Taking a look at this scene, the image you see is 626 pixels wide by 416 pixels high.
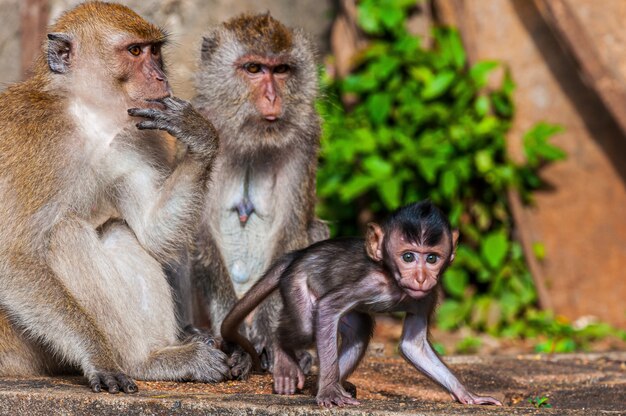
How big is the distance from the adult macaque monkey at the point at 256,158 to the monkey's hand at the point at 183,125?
1083 millimetres

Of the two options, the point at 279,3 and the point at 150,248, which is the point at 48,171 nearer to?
the point at 150,248

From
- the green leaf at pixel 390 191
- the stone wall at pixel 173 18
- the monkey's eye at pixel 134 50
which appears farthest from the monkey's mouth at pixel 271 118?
the green leaf at pixel 390 191

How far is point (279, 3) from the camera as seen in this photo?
9336mm

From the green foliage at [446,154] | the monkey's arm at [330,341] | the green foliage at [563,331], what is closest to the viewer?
the monkey's arm at [330,341]

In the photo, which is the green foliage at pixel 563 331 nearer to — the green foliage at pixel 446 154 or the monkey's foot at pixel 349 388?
the green foliage at pixel 446 154

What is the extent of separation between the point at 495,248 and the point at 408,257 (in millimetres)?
4371

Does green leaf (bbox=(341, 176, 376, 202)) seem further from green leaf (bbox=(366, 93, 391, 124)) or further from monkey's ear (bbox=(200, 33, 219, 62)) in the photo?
monkey's ear (bbox=(200, 33, 219, 62))

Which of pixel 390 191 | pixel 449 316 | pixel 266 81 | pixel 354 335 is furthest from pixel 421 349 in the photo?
pixel 449 316

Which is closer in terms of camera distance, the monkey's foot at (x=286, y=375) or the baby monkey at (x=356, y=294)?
the baby monkey at (x=356, y=294)

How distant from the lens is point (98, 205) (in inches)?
203

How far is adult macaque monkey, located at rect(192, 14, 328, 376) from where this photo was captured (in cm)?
618

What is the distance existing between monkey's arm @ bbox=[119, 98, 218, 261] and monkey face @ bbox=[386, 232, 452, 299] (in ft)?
3.29

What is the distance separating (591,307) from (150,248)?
4.66 m

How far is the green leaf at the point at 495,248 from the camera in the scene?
8.80 meters
